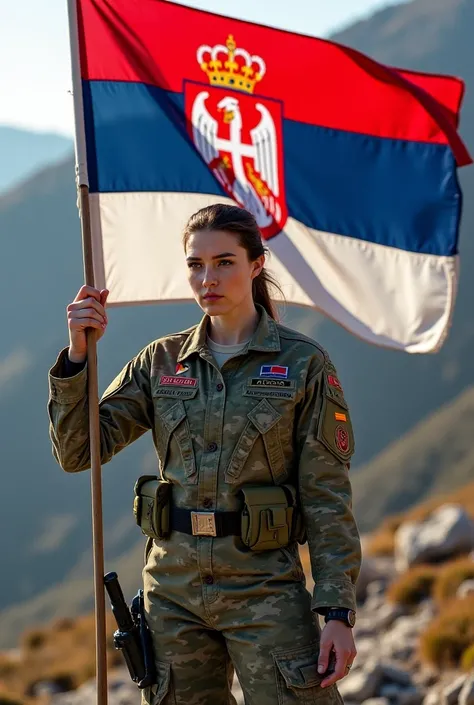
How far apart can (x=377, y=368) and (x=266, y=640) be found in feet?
306

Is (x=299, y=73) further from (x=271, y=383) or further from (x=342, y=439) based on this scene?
(x=342, y=439)

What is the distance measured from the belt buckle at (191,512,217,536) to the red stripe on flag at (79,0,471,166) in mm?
2658

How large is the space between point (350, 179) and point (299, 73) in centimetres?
67

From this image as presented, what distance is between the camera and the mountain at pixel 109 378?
282 ft

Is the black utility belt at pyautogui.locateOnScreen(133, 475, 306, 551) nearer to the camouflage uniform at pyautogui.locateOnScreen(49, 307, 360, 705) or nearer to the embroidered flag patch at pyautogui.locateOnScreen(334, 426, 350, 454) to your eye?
the camouflage uniform at pyautogui.locateOnScreen(49, 307, 360, 705)

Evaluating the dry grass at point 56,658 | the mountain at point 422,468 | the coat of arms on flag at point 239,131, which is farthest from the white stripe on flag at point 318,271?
the mountain at point 422,468

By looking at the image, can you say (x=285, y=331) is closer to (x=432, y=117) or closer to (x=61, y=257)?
(x=432, y=117)

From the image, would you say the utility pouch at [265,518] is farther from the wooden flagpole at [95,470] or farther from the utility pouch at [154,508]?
the wooden flagpole at [95,470]

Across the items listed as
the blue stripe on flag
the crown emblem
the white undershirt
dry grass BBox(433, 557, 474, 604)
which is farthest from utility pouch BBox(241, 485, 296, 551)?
dry grass BBox(433, 557, 474, 604)

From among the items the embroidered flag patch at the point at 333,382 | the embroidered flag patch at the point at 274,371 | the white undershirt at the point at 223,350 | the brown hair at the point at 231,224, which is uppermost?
the brown hair at the point at 231,224

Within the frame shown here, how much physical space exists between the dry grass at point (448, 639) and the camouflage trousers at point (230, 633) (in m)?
5.39

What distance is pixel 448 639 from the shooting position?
8555 millimetres

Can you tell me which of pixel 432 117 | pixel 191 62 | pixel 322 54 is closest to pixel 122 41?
pixel 191 62

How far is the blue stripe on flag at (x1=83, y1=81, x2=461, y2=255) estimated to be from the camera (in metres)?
5.50
